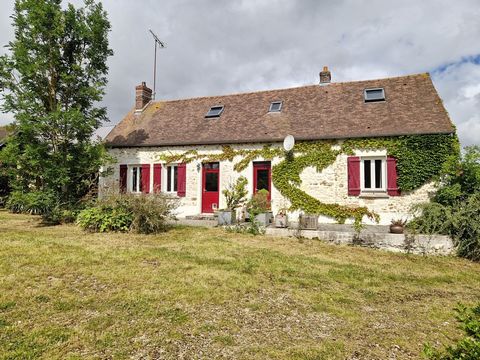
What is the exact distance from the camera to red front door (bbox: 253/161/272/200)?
40.5 feet

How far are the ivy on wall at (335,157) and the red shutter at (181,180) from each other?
36cm

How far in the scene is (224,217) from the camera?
10.9m

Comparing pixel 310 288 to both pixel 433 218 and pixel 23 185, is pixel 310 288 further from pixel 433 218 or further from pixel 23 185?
pixel 23 185

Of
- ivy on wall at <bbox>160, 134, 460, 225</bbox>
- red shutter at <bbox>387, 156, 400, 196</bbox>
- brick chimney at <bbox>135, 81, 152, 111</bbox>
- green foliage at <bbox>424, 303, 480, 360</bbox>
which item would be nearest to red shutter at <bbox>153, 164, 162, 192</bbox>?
ivy on wall at <bbox>160, 134, 460, 225</bbox>

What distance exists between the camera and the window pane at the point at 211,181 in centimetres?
1309

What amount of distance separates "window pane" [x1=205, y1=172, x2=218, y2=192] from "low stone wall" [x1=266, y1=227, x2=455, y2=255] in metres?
4.80

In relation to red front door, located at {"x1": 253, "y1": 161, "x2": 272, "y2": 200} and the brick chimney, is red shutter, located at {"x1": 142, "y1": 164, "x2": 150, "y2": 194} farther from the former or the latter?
red front door, located at {"x1": 253, "y1": 161, "x2": 272, "y2": 200}

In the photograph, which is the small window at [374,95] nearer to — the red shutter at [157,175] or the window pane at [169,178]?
the window pane at [169,178]

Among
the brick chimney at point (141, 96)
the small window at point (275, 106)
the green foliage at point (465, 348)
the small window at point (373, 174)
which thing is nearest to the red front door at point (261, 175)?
the small window at point (275, 106)

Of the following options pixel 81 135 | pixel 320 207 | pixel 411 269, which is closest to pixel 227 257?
pixel 411 269

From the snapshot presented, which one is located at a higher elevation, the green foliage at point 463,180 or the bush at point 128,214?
the green foliage at point 463,180

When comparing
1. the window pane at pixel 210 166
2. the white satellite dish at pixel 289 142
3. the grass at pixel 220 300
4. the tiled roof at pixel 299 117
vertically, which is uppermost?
the tiled roof at pixel 299 117

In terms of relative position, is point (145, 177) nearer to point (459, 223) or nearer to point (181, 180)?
point (181, 180)

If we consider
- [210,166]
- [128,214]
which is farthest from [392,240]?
[128,214]
